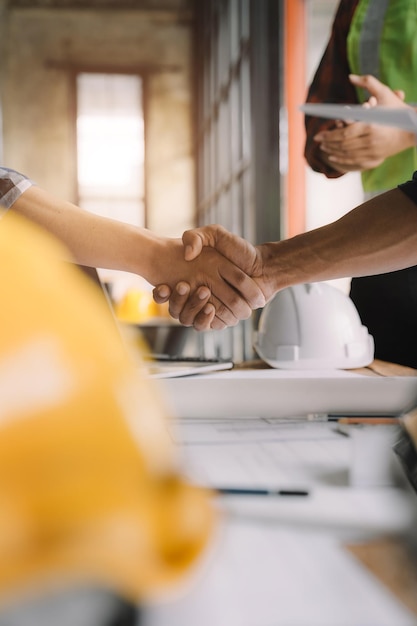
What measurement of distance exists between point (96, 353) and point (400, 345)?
122 centimetres

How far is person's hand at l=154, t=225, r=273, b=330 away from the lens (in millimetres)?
1261

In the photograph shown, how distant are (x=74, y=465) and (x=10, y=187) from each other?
101 cm

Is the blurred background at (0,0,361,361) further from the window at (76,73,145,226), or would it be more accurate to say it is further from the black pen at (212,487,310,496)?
the black pen at (212,487,310,496)

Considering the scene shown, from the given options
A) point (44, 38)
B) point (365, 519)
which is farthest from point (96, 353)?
point (44, 38)

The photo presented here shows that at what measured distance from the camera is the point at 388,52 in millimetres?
1511

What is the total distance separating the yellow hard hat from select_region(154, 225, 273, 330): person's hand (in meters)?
1.05

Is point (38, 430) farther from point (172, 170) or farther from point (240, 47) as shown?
point (172, 170)

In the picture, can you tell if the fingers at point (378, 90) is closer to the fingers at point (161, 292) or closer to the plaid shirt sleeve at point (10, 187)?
the fingers at point (161, 292)

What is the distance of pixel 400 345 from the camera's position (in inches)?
52.7

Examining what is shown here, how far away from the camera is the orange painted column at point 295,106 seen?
221cm

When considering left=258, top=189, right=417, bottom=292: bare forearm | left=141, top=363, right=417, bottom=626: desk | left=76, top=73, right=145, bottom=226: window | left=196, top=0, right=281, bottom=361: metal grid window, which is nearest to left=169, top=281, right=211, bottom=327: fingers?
left=258, top=189, right=417, bottom=292: bare forearm

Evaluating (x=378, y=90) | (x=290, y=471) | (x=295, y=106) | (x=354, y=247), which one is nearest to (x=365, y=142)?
(x=378, y=90)

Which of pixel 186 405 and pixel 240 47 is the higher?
pixel 240 47

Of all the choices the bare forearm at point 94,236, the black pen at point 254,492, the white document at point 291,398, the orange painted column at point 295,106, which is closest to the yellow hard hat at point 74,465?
the black pen at point 254,492
